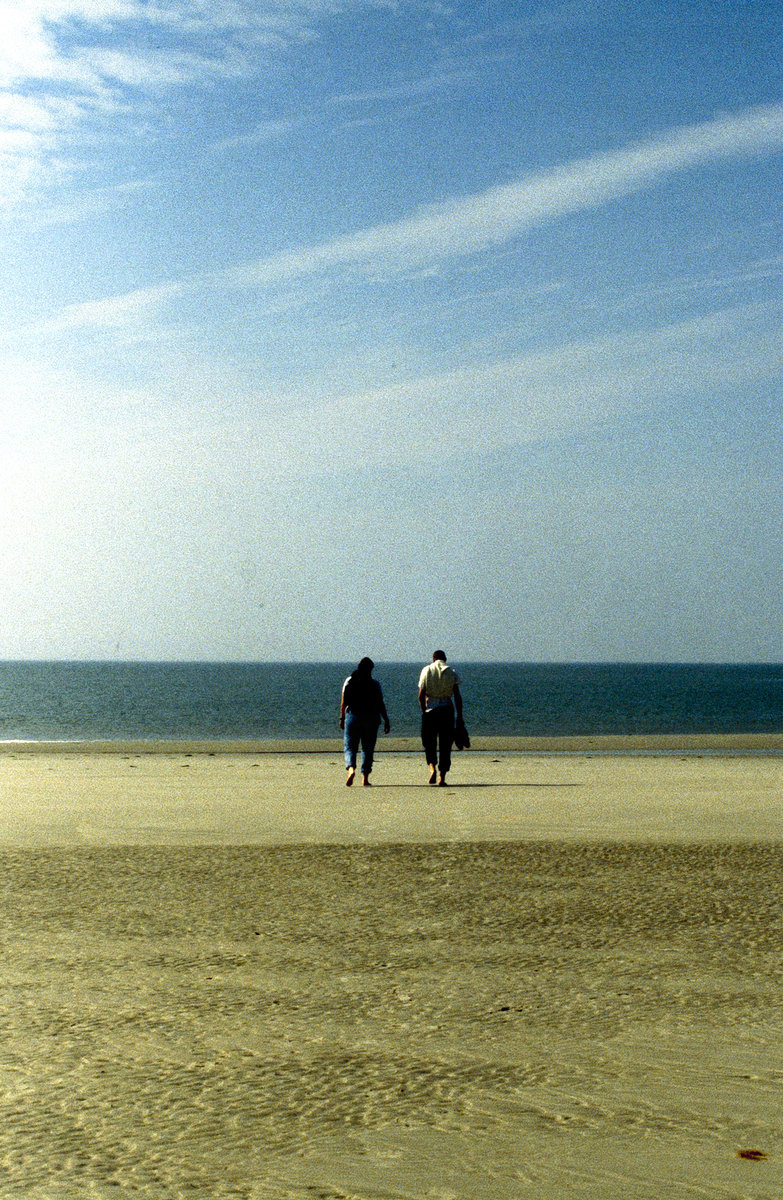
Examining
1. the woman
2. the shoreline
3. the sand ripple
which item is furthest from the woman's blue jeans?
the shoreline

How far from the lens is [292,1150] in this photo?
13.4ft

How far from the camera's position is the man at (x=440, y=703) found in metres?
17.2

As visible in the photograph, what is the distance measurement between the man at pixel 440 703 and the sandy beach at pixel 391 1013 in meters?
4.82

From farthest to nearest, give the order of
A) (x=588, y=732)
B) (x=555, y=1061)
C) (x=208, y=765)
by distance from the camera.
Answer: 1. (x=588, y=732)
2. (x=208, y=765)
3. (x=555, y=1061)

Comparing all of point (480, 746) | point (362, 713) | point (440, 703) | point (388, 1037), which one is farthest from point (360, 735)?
point (480, 746)

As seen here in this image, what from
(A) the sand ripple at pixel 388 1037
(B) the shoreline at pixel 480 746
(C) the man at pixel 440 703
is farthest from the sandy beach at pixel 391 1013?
(B) the shoreline at pixel 480 746

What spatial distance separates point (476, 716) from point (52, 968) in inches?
2060

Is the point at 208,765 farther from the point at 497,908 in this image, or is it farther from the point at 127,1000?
the point at 127,1000

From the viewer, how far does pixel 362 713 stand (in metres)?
17.7

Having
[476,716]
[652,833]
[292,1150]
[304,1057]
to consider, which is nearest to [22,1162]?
[292,1150]

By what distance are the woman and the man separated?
0.60 meters

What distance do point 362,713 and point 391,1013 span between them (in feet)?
39.5

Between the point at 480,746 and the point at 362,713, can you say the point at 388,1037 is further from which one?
the point at 480,746

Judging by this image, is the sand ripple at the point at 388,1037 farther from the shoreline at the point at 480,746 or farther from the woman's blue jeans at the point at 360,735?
the shoreline at the point at 480,746
